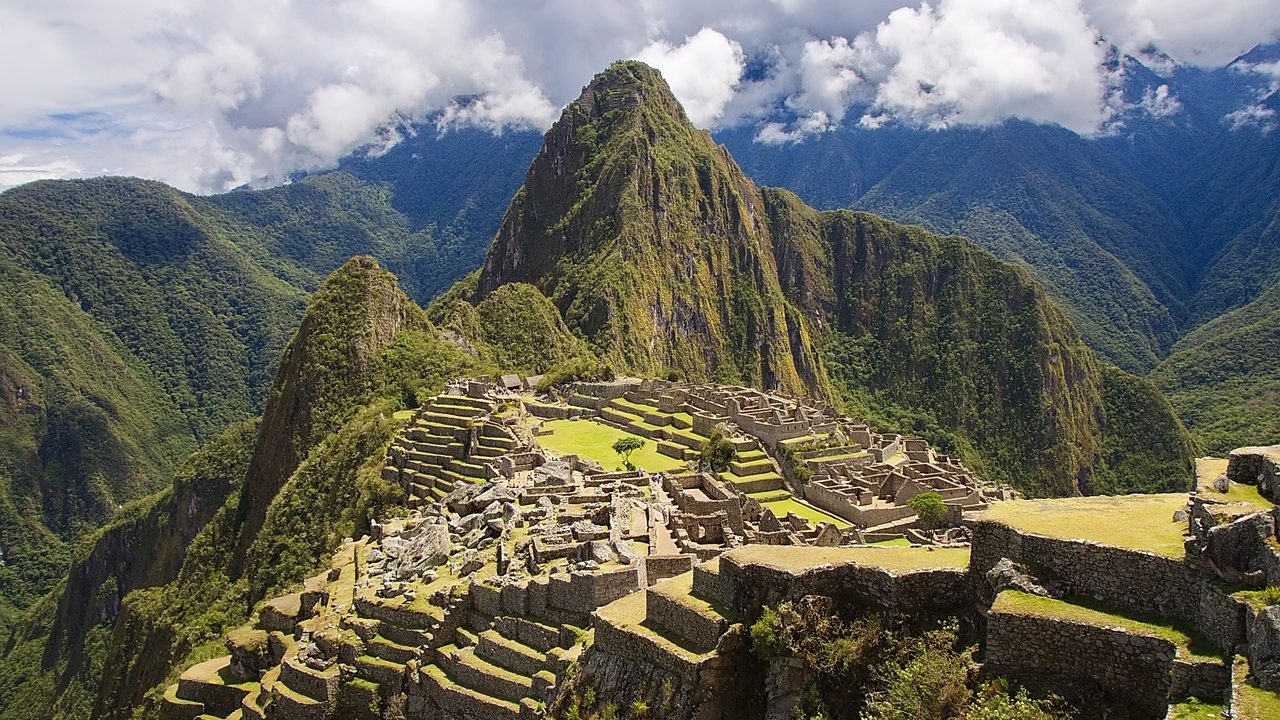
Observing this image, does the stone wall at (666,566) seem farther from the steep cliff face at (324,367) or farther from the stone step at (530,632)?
the steep cliff face at (324,367)

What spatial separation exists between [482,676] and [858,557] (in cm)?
938

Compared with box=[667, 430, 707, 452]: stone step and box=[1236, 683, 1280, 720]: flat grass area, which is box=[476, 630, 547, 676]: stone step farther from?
box=[667, 430, 707, 452]: stone step

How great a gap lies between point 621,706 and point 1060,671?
735cm

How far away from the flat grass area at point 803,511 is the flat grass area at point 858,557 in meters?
31.2

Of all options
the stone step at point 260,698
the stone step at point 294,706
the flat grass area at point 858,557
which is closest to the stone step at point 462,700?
the stone step at point 294,706

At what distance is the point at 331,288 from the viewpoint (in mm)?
116375

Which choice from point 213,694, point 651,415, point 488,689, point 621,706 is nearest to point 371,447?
point 651,415

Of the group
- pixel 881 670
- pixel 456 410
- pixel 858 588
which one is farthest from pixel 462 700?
pixel 456 410

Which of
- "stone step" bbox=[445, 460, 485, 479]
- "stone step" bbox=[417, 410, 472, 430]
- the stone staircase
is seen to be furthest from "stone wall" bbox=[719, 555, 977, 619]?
"stone step" bbox=[417, 410, 472, 430]

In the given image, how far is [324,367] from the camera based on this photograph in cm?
10262

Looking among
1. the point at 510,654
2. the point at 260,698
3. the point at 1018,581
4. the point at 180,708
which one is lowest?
the point at 180,708

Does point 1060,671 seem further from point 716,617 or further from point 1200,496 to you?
point 716,617

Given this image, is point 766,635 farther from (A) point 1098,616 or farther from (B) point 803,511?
(B) point 803,511

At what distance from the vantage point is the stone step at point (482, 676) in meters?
19.4
